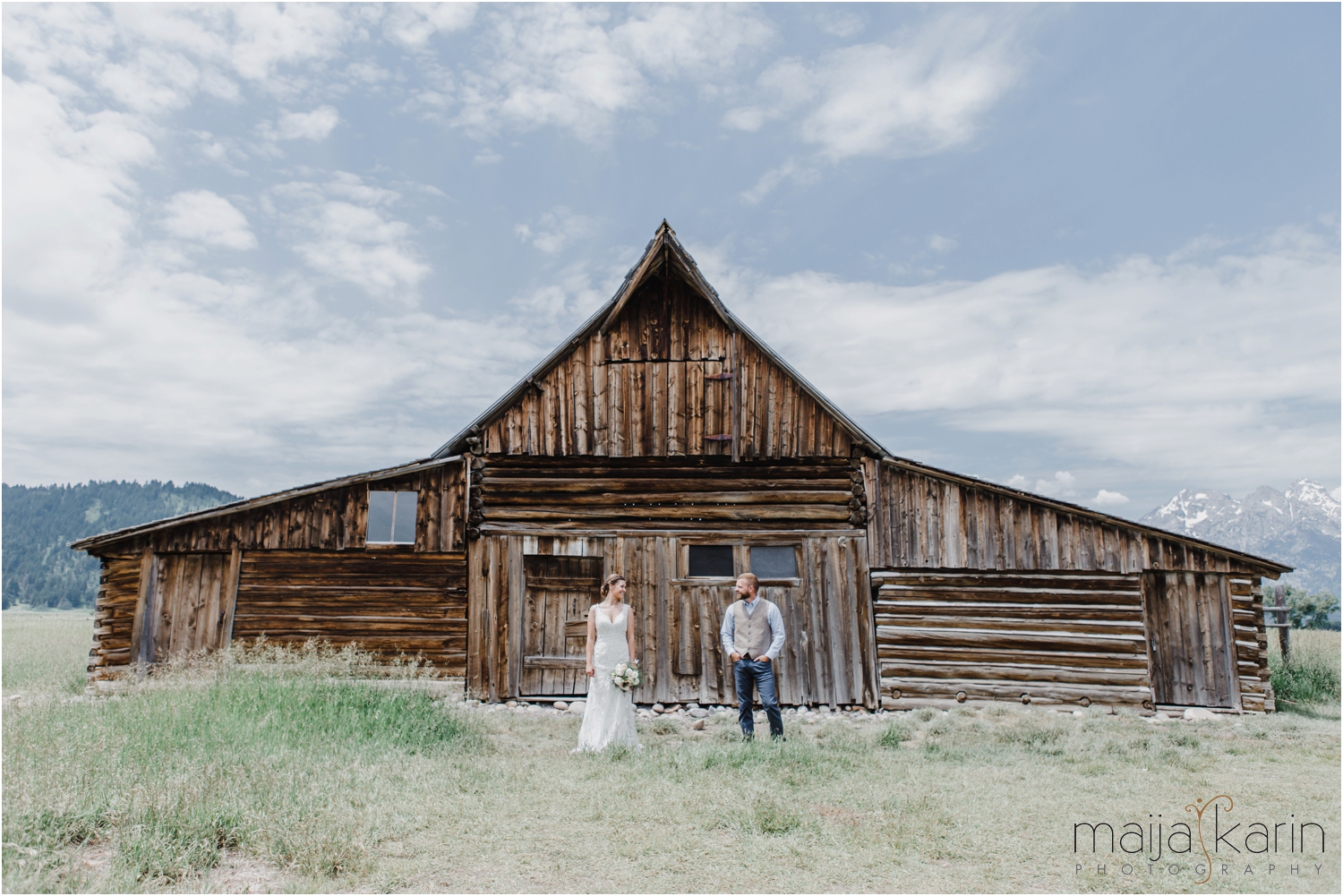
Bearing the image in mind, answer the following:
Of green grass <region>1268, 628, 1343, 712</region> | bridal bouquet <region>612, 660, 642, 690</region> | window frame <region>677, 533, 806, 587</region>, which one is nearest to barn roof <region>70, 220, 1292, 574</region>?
window frame <region>677, 533, 806, 587</region>

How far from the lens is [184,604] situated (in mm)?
13602

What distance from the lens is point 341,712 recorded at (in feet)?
28.0

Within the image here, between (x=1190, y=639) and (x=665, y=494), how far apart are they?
9.27 m

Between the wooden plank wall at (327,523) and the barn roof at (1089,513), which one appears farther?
the wooden plank wall at (327,523)

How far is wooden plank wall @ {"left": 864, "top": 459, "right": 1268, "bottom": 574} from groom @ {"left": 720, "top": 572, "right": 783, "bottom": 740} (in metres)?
4.40

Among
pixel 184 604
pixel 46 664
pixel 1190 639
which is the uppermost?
pixel 184 604

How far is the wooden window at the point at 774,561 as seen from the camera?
1257 cm

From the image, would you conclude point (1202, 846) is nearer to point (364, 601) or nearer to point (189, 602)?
point (364, 601)

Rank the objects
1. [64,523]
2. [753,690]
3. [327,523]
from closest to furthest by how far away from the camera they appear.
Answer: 1. [753,690]
2. [327,523]
3. [64,523]

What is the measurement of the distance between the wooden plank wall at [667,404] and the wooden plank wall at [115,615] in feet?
24.1

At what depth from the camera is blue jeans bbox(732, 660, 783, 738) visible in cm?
854

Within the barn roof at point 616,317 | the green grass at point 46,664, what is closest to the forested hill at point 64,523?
the green grass at point 46,664

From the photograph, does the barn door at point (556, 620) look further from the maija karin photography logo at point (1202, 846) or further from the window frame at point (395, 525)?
the maija karin photography logo at point (1202, 846)

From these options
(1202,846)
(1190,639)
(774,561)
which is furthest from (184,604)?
(1190,639)
